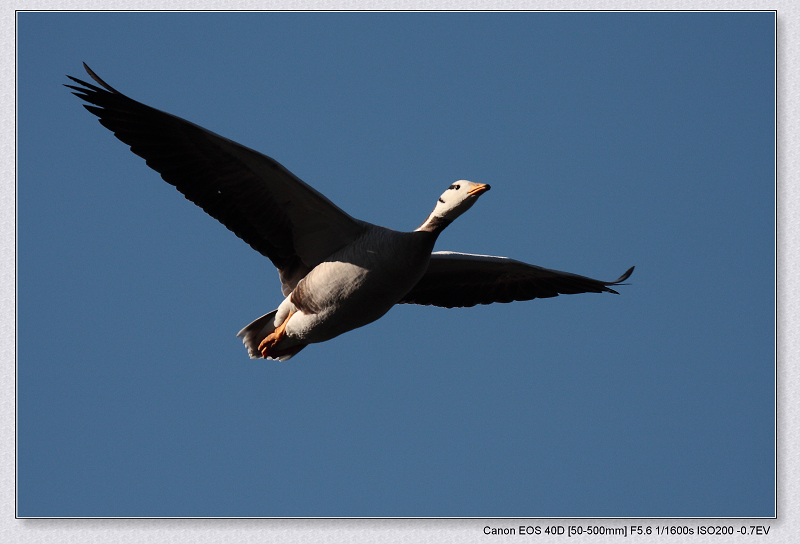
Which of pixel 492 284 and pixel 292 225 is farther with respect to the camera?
pixel 492 284

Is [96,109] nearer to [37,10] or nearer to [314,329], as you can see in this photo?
[37,10]

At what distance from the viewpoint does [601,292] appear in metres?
9.95

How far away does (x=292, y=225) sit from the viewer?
8133 mm

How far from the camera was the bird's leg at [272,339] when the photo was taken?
8.37 metres

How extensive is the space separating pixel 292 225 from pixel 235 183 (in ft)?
2.59

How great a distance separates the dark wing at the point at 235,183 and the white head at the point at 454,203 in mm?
870

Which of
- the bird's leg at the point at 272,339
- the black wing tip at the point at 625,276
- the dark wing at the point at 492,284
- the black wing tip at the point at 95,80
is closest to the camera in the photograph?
the black wing tip at the point at 95,80

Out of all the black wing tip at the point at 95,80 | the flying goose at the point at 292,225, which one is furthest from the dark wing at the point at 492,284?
the black wing tip at the point at 95,80

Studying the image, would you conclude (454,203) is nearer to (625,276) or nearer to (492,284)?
(492,284)

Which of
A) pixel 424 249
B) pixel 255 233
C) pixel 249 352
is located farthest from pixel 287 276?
→ pixel 424 249

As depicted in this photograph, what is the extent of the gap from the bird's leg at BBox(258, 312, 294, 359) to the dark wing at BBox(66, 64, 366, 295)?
2.31 ft

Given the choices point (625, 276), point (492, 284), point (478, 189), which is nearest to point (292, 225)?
point (478, 189)

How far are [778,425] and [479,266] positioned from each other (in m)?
3.88

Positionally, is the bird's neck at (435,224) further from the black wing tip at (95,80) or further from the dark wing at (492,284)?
the black wing tip at (95,80)
